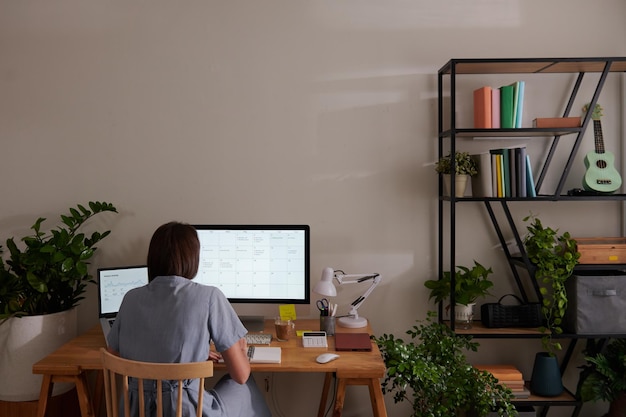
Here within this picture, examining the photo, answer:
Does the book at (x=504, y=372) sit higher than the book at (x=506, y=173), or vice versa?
the book at (x=506, y=173)

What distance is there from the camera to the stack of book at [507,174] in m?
2.71

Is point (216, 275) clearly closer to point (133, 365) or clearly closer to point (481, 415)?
point (133, 365)

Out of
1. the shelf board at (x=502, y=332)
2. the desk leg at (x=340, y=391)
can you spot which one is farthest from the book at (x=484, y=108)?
the desk leg at (x=340, y=391)

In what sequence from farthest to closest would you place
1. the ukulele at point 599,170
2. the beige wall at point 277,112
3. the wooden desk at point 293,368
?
1. the beige wall at point 277,112
2. the ukulele at point 599,170
3. the wooden desk at point 293,368

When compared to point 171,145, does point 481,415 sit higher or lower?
lower

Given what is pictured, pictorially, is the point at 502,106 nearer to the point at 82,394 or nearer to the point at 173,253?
the point at 173,253

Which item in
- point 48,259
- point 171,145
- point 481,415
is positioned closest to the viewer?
point 481,415

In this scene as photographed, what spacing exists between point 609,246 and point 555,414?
0.95m

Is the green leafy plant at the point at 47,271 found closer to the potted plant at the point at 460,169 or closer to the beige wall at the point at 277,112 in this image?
the beige wall at the point at 277,112

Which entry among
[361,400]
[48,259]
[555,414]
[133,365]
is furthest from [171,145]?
[555,414]

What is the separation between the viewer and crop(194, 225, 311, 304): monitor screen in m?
2.73

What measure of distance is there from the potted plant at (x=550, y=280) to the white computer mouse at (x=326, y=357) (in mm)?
1071

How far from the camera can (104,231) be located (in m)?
3.02

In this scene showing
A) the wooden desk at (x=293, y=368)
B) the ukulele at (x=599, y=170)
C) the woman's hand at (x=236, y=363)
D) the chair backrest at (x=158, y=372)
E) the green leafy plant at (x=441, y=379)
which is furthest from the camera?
the ukulele at (x=599, y=170)
